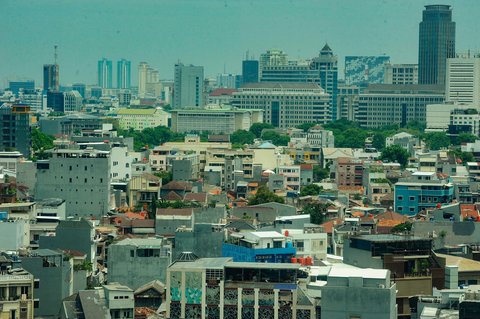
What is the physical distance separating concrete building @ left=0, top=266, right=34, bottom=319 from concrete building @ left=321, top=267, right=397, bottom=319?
19.0ft

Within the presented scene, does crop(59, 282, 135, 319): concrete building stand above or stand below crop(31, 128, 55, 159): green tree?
below

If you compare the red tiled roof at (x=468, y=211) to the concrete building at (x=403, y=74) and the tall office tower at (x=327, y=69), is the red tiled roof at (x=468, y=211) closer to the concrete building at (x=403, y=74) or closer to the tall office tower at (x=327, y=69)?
the tall office tower at (x=327, y=69)

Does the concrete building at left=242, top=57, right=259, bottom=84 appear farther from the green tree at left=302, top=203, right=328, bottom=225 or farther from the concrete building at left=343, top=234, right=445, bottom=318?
the concrete building at left=343, top=234, right=445, bottom=318

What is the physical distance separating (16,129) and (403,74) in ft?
271

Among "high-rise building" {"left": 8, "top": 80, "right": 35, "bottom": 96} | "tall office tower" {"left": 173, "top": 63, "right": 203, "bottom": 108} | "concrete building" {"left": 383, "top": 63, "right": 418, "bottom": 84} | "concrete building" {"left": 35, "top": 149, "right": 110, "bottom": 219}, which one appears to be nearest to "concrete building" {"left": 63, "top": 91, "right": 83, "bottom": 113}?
"tall office tower" {"left": 173, "top": 63, "right": 203, "bottom": 108}

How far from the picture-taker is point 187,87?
520 ft

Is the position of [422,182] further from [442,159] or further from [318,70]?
[318,70]

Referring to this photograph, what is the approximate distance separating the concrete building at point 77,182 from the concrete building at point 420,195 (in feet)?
30.4

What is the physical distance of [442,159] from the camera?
72.0 meters

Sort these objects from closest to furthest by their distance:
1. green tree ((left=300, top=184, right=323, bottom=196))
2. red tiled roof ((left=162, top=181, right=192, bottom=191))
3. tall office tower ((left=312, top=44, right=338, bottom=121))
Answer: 1. red tiled roof ((left=162, top=181, right=192, bottom=191))
2. green tree ((left=300, top=184, right=323, bottom=196))
3. tall office tower ((left=312, top=44, right=338, bottom=121))

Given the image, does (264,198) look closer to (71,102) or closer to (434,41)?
(434,41)

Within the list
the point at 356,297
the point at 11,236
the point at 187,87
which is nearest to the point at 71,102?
the point at 187,87

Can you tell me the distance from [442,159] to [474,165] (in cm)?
396

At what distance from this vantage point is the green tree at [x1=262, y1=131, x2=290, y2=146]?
100375 mm
